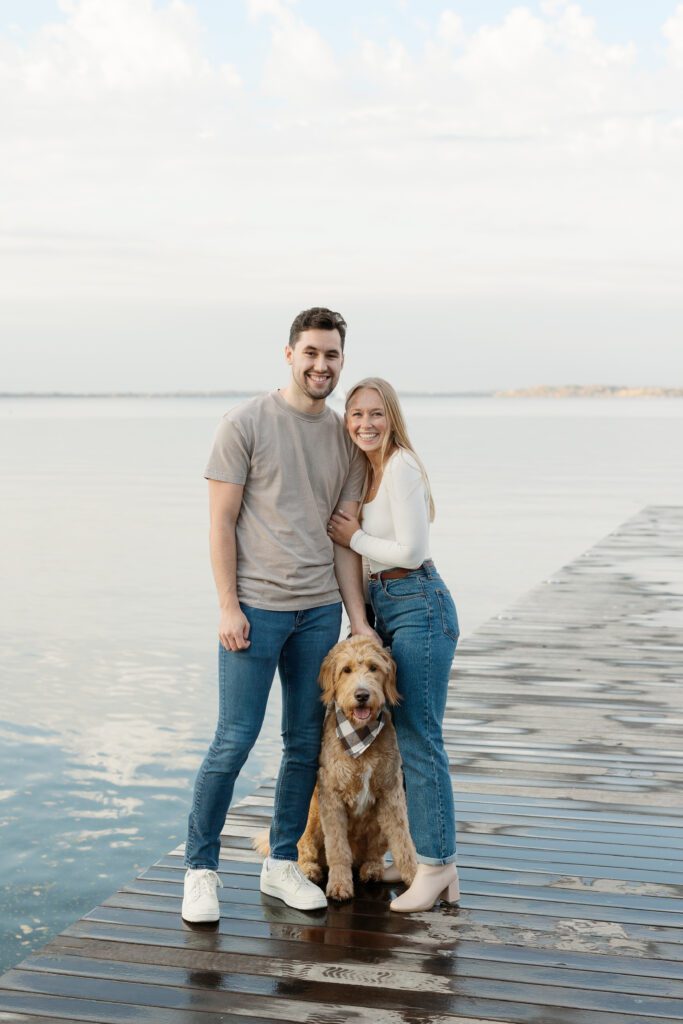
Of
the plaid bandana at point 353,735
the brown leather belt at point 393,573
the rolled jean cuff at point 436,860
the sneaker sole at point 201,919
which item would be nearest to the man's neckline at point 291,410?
the brown leather belt at point 393,573

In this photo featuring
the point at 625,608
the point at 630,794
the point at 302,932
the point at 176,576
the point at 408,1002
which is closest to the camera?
the point at 408,1002

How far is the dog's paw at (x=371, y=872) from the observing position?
13.0 feet

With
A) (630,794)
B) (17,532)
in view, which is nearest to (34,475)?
(17,532)

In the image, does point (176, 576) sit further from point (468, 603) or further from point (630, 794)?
point (630, 794)

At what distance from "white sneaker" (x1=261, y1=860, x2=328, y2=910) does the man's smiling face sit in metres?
1.49

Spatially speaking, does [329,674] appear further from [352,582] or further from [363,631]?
[352,582]

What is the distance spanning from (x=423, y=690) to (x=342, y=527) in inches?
22.3

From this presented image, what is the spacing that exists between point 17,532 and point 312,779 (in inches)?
715

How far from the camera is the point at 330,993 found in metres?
3.16

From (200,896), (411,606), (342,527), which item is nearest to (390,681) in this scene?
(411,606)

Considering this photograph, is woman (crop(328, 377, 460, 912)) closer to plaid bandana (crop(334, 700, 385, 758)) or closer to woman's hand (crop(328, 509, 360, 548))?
woman's hand (crop(328, 509, 360, 548))

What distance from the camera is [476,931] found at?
11.7ft

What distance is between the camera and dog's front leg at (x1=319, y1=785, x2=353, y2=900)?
150 inches

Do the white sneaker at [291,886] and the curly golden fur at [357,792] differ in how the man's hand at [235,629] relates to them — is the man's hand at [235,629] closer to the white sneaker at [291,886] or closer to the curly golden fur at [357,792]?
the curly golden fur at [357,792]
